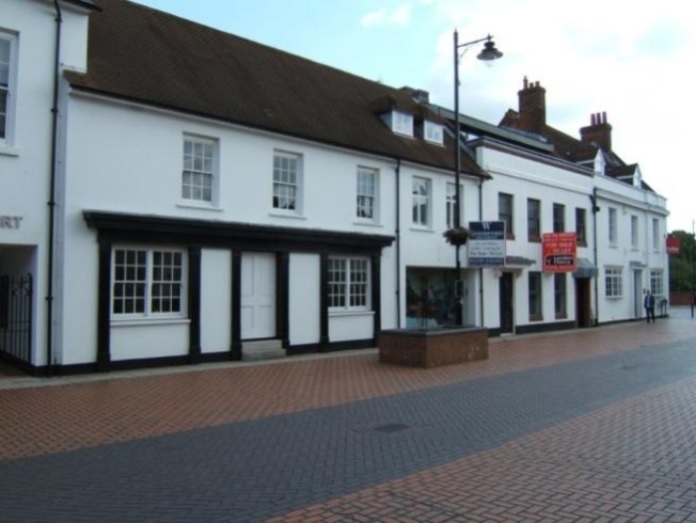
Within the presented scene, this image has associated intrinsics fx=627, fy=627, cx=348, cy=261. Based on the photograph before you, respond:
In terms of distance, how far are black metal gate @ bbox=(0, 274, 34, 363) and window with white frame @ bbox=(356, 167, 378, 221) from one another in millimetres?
9490

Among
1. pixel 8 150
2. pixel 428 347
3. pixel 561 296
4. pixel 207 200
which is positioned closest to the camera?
pixel 8 150

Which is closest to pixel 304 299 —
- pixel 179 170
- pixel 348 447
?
pixel 179 170

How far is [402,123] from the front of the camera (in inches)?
865

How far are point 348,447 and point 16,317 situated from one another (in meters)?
9.75

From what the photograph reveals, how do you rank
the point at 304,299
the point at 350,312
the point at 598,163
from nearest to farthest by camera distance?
1. the point at 304,299
2. the point at 350,312
3. the point at 598,163

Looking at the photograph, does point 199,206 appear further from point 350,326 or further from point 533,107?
point 533,107

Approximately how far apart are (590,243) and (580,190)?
273 cm

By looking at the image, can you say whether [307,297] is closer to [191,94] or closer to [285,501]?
[191,94]

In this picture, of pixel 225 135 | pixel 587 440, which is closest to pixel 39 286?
pixel 225 135

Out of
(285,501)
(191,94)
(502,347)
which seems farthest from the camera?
(502,347)

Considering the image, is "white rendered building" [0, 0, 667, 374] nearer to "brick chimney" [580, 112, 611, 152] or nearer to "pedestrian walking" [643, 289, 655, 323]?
"pedestrian walking" [643, 289, 655, 323]

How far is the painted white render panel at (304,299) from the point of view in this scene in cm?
1697

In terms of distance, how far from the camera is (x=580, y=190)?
29547mm

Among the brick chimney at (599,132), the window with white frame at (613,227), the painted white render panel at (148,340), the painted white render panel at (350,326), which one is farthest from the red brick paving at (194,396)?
the brick chimney at (599,132)
